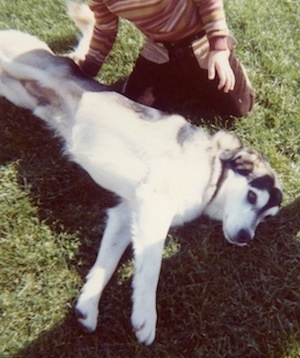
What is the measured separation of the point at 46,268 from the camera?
3260 mm

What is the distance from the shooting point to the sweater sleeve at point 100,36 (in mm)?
3666

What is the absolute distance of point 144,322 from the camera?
9.59ft

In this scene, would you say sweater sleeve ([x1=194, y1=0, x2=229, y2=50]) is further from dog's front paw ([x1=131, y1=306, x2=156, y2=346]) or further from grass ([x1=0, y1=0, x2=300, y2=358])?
dog's front paw ([x1=131, y1=306, x2=156, y2=346])

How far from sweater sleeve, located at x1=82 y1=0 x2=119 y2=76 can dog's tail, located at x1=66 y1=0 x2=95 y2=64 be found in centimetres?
23

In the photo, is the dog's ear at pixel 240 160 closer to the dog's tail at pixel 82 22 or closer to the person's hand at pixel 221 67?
the person's hand at pixel 221 67

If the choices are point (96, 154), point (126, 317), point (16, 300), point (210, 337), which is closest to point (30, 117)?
point (96, 154)

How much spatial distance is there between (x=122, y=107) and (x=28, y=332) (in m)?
1.59

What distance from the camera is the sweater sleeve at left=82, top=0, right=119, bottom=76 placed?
3.67 metres

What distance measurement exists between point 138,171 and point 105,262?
2.06 feet

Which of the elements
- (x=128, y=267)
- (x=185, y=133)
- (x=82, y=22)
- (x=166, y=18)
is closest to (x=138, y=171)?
(x=185, y=133)

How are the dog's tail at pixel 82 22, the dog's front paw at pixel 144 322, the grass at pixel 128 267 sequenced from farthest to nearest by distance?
1. the dog's tail at pixel 82 22
2. the grass at pixel 128 267
3. the dog's front paw at pixel 144 322

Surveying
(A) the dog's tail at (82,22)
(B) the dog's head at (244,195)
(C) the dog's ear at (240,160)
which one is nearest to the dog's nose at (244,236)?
(B) the dog's head at (244,195)

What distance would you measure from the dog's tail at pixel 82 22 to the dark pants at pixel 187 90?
0.50 metres

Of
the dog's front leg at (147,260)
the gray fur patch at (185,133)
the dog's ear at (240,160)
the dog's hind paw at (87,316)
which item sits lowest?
the dog's hind paw at (87,316)
